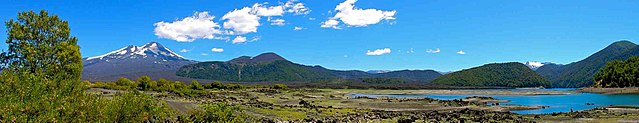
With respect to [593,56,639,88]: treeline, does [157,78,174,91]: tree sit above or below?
below

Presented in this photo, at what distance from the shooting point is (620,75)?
178 meters

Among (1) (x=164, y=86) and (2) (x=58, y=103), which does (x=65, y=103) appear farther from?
(1) (x=164, y=86)

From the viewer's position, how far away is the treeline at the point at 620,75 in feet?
569

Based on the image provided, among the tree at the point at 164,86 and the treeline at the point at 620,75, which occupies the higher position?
the treeline at the point at 620,75

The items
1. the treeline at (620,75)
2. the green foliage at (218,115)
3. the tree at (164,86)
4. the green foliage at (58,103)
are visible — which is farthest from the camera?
the treeline at (620,75)

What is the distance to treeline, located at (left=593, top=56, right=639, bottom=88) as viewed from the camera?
173288 mm

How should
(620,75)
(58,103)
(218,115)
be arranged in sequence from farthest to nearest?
(620,75) → (218,115) → (58,103)

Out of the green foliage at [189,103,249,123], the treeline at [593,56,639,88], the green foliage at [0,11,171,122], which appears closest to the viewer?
the green foliage at [0,11,171,122]

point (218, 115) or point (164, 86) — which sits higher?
point (164, 86)

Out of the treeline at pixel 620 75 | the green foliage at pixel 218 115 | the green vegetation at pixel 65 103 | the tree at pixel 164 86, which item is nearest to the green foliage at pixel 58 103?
the green vegetation at pixel 65 103

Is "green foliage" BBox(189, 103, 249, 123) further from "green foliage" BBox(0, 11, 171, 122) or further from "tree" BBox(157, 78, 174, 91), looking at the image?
"tree" BBox(157, 78, 174, 91)

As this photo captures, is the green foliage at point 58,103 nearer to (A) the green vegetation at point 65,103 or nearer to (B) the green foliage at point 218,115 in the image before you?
(A) the green vegetation at point 65,103

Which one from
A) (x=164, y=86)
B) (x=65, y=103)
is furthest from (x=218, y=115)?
(x=164, y=86)

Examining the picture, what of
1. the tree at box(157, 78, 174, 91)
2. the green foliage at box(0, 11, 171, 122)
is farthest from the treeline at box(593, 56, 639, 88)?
the green foliage at box(0, 11, 171, 122)
